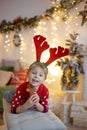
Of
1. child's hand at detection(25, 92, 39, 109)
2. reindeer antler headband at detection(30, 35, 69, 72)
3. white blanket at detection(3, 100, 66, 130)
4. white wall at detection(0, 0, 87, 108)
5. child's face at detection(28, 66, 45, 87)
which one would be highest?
white wall at detection(0, 0, 87, 108)

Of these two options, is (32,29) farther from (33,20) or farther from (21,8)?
(21,8)

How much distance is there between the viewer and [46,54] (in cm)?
529

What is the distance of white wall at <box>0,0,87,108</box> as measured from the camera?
513cm

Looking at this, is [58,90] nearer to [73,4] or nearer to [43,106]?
[73,4]

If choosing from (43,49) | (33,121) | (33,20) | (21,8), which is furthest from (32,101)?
(21,8)

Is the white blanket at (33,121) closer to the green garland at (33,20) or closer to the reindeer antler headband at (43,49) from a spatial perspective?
the reindeer antler headband at (43,49)

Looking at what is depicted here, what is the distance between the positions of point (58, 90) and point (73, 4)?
1.76 m

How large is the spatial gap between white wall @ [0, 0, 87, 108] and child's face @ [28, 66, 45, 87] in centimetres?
298

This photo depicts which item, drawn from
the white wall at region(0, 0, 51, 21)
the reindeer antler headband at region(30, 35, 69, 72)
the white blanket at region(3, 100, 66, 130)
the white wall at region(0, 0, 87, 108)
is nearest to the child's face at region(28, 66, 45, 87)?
the reindeer antler headband at region(30, 35, 69, 72)

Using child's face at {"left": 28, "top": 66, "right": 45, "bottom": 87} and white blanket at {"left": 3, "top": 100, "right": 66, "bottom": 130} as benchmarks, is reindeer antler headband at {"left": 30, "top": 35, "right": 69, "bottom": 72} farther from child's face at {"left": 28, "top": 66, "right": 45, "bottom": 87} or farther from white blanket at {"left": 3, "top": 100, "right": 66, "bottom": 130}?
white blanket at {"left": 3, "top": 100, "right": 66, "bottom": 130}

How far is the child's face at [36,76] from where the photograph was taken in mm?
2068

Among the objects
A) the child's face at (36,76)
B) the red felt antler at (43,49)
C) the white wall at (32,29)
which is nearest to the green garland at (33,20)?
the white wall at (32,29)

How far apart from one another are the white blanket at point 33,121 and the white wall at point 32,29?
3.04 m

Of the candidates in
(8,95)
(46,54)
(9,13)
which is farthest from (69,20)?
(8,95)
